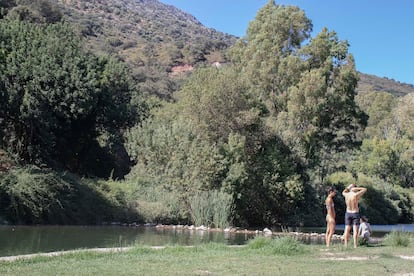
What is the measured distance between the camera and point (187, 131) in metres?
30.6

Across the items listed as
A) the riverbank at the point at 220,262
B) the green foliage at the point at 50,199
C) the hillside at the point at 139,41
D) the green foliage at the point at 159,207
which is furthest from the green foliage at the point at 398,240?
the hillside at the point at 139,41

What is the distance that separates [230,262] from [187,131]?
787 inches

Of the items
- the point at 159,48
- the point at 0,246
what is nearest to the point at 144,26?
the point at 159,48

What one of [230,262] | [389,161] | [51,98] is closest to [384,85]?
[389,161]

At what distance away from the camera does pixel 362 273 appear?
965 centimetres

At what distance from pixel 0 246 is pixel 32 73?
1491 cm

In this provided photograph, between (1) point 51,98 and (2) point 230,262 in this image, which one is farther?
(1) point 51,98

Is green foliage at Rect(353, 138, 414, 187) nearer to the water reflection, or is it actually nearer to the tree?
the tree

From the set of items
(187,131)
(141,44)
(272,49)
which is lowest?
(187,131)

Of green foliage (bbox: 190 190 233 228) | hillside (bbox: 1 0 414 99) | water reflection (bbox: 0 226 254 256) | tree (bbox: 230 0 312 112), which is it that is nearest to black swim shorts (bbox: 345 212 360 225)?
water reflection (bbox: 0 226 254 256)

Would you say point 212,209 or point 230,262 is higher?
point 212,209

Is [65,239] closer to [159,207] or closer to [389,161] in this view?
[159,207]

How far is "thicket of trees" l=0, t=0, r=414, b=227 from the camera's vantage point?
2769 cm

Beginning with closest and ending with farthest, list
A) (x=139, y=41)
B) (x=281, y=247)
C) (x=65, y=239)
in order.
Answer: (x=281, y=247), (x=65, y=239), (x=139, y=41)
